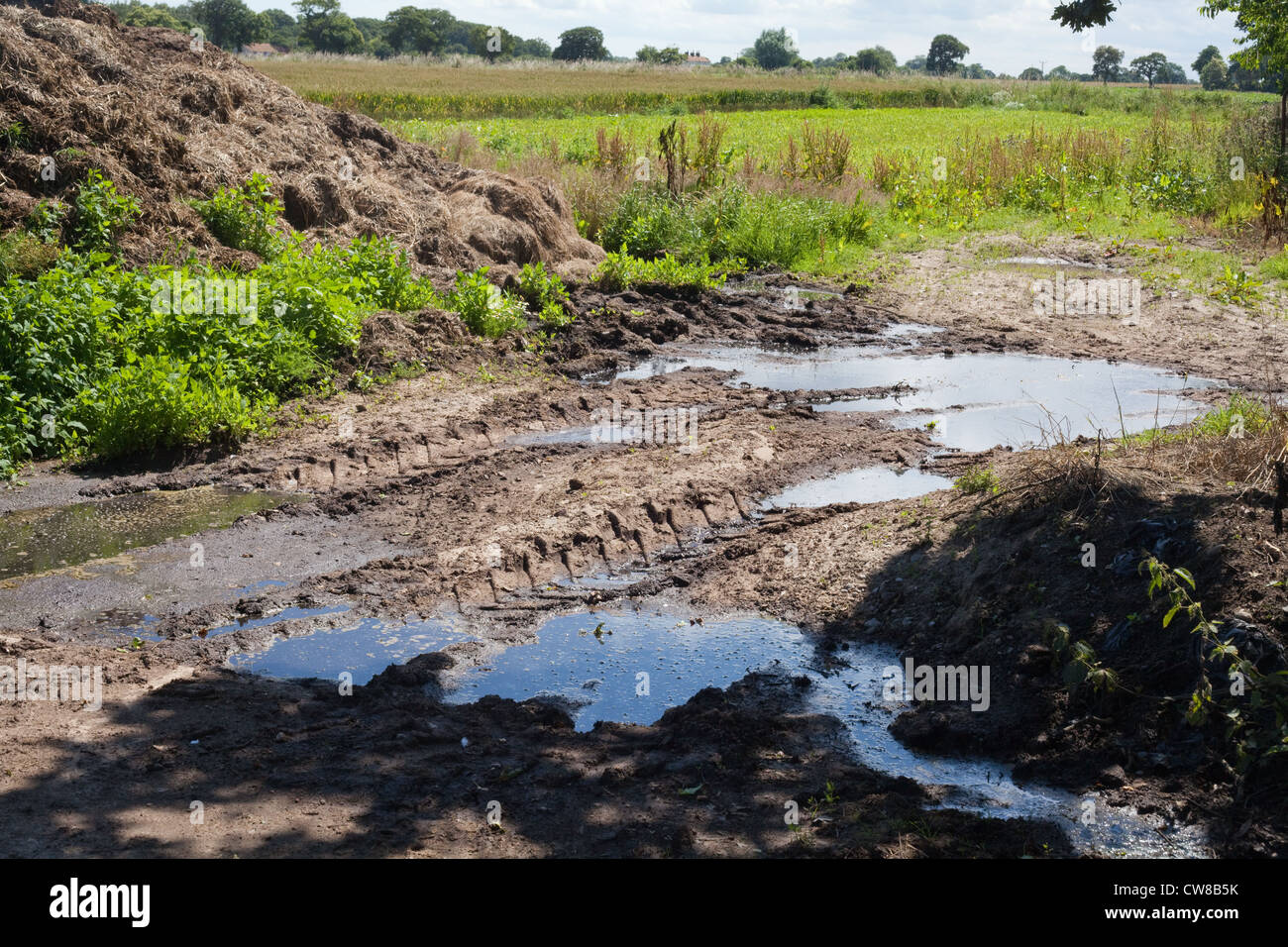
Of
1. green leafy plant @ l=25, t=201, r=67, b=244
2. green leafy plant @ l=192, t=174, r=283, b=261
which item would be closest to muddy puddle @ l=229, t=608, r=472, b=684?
green leafy plant @ l=25, t=201, r=67, b=244

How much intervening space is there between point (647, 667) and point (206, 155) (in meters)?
10.7

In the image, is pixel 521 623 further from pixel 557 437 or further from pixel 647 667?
pixel 557 437

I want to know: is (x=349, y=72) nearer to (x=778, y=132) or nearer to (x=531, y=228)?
(x=778, y=132)

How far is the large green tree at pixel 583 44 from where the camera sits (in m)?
108

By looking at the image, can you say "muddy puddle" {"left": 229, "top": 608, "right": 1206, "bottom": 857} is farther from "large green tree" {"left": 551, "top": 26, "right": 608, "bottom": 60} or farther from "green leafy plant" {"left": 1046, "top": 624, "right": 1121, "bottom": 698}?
"large green tree" {"left": 551, "top": 26, "right": 608, "bottom": 60}

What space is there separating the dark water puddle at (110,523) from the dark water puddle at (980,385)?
479 cm

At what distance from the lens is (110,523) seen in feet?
24.9

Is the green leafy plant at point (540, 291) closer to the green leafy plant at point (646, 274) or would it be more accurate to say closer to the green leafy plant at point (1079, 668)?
the green leafy plant at point (646, 274)

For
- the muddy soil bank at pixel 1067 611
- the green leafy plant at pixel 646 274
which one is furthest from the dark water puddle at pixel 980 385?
the muddy soil bank at pixel 1067 611

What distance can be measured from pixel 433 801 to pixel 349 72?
57065 millimetres

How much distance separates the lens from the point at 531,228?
1564 cm

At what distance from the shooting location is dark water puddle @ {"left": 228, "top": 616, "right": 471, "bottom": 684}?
19.0 feet

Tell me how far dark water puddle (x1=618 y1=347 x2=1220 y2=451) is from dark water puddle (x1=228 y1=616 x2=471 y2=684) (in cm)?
502

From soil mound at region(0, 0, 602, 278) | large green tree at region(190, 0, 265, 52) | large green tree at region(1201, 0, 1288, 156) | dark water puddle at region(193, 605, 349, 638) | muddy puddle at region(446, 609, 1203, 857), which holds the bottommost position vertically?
muddy puddle at region(446, 609, 1203, 857)
